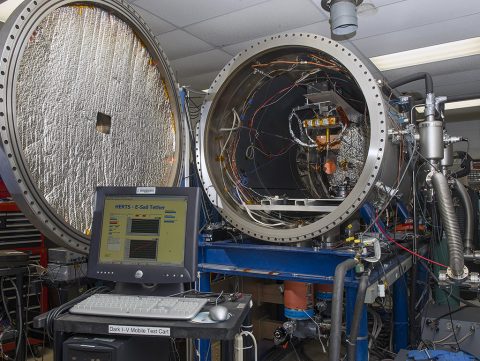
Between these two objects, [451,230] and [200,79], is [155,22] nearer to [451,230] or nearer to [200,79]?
[200,79]

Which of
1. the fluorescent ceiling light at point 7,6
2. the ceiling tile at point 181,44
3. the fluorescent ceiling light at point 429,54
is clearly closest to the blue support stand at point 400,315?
the fluorescent ceiling light at point 429,54

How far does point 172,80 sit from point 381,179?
97 cm

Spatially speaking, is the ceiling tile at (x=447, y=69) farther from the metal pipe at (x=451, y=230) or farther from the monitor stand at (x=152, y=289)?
the monitor stand at (x=152, y=289)

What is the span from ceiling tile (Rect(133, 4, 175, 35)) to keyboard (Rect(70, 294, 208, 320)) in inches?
84.8

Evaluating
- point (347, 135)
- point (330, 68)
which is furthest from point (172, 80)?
point (347, 135)

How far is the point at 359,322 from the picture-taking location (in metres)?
1.47

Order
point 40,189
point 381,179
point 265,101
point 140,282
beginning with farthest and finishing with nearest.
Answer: point 265,101, point 381,179, point 140,282, point 40,189

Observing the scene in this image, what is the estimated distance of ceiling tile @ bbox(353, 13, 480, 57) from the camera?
3.01 meters

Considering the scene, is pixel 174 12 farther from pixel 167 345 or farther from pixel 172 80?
pixel 167 345

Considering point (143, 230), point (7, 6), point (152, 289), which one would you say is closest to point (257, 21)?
point (7, 6)

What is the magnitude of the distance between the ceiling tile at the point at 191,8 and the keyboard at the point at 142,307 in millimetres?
2061

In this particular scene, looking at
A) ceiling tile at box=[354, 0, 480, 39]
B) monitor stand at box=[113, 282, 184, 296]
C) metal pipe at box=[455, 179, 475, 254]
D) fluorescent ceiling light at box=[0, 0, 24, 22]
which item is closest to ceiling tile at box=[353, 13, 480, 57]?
ceiling tile at box=[354, 0, 480, 39]

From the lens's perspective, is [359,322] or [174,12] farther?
[174,12]

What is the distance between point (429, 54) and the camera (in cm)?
367
